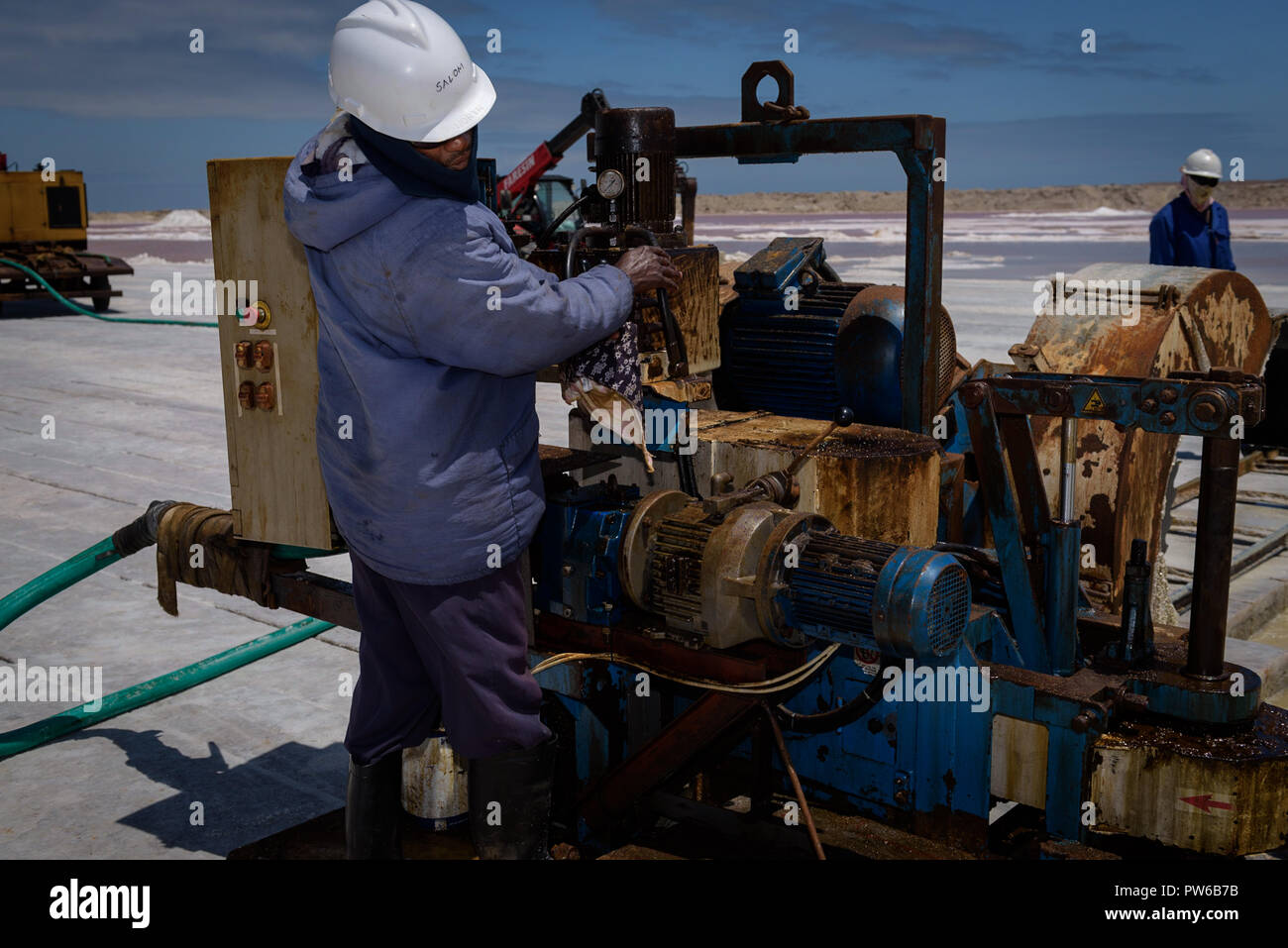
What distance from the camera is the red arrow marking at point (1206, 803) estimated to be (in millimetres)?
2461

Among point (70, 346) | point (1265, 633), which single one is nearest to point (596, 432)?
point (1265, 633)

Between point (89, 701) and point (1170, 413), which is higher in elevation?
point (1170, 413)

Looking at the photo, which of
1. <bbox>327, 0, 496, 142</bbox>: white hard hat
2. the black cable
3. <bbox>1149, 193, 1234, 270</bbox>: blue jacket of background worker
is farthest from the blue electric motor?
<bbox>1149, 193, 1234, 270</bbox>: blue jacket of background worker

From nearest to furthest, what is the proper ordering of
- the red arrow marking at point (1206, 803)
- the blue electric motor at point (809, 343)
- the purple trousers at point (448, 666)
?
the purple trousers at point (448, 666), the red arrow marking at point (1206, 803), the blue electric motor at point (809, 343)

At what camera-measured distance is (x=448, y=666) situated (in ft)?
7.86

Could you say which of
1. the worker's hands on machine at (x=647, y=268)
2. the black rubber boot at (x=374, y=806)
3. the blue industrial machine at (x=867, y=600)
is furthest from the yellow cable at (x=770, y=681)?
the worker's hands on machine at (x=647, y=268)

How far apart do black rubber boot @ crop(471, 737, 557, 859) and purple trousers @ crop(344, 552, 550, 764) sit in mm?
34

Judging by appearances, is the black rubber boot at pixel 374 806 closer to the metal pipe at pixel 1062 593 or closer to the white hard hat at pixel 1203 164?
the metal pipe at pixel 1062 593

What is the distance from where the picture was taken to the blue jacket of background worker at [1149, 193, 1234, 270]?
7082 mm

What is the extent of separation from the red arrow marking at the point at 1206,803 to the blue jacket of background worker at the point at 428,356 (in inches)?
55.2

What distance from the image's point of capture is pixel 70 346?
14281mm

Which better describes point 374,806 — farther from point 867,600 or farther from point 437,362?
point 867,600
